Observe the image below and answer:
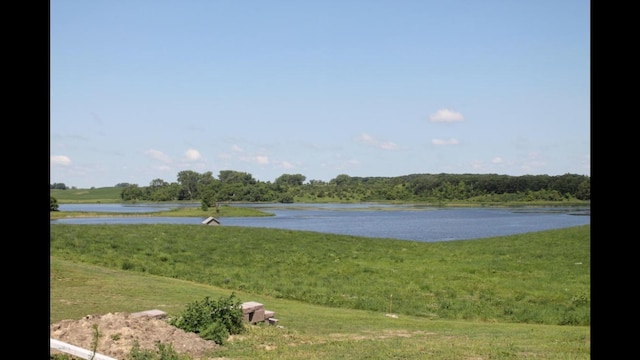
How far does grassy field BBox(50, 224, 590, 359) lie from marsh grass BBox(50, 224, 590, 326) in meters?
0.07

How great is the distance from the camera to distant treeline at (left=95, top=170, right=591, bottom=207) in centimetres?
15112

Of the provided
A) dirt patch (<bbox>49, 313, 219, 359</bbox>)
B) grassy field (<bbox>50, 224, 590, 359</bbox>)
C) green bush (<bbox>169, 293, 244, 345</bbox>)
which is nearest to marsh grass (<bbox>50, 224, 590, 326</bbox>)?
grassy field (<bbox>50, 224, 590, 359</bbox>)

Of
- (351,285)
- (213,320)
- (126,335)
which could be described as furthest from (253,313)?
(351,285)

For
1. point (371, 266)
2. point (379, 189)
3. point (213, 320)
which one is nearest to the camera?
point (213, 320)

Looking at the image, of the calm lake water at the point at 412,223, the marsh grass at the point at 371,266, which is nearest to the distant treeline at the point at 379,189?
the calm lake water at the point at 412,223

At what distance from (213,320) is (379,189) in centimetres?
17912

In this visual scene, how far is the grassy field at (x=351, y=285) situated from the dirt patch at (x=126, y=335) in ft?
2.01

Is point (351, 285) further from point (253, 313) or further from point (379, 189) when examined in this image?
point (379, 189)

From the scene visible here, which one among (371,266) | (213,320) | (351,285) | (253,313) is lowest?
(351,285)

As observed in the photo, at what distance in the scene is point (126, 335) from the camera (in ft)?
31.6

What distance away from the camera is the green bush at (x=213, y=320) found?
409 inches

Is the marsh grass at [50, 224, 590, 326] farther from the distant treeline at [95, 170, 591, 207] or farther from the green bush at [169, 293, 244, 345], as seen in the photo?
the distant treeline at [95, 170, 591, 207]
